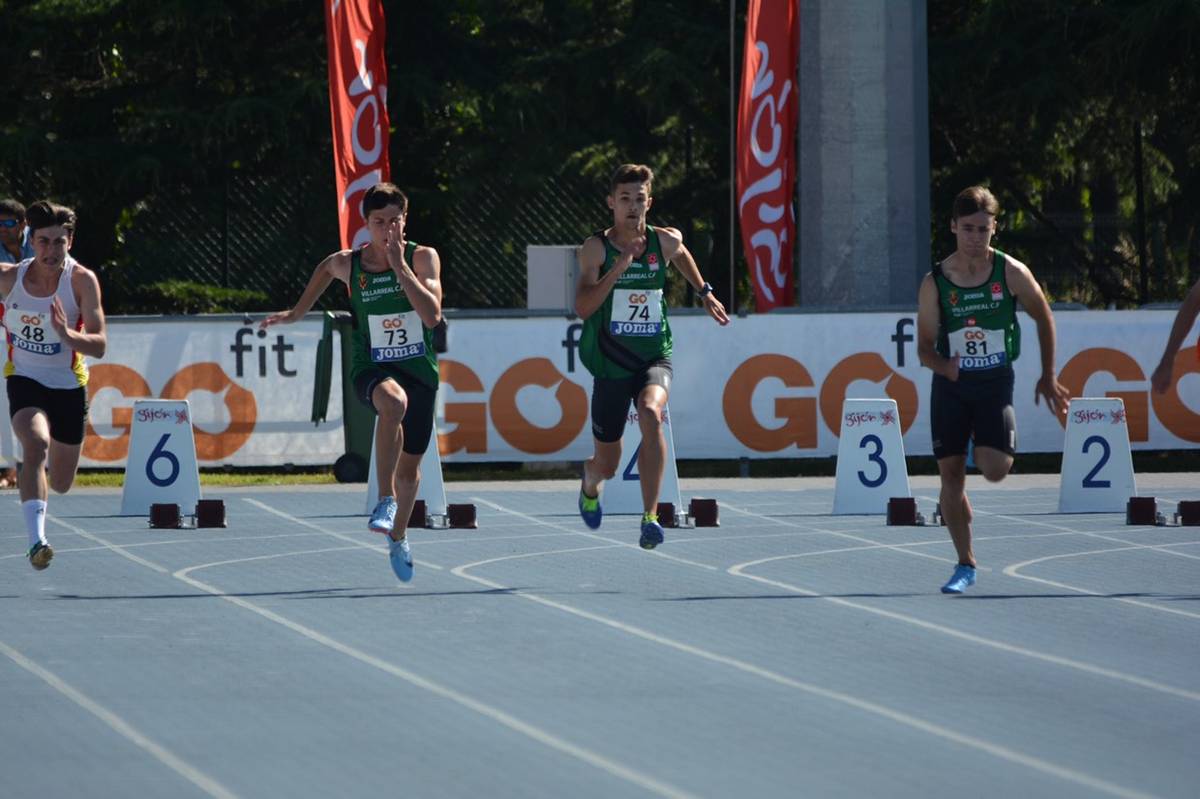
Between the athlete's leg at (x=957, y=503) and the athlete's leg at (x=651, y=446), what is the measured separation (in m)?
1.50

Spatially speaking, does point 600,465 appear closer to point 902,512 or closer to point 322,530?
point 322,530

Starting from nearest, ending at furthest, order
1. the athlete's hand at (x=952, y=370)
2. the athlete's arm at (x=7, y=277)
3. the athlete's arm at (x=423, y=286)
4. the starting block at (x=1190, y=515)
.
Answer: the athlete's hand at (x=952, y=370)
the athlete's arm at (x=423, y=286)
the athlete's arm at (x=7, y=277)
the starting block at (x=1190, y=515)

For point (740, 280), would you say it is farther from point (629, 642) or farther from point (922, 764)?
point (922, 764)

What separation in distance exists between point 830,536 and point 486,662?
231 inches

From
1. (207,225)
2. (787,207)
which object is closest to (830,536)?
(787,207)

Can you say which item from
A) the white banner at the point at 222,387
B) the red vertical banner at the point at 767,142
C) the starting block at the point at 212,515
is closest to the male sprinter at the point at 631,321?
the starting block at the point at 212,515

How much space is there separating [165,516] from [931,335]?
6.54m

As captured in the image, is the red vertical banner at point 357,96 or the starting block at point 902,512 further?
the red vertical banner at point 357,96

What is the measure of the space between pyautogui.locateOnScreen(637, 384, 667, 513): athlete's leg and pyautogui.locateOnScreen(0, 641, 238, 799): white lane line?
3.57m

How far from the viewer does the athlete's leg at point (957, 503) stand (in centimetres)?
1002

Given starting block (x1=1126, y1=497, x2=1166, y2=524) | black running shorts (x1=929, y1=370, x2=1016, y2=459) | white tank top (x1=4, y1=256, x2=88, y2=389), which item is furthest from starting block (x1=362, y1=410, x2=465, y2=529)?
black running shorts (x1=929, y1=370, x2=1016, y2=459)

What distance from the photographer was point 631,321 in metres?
10.8

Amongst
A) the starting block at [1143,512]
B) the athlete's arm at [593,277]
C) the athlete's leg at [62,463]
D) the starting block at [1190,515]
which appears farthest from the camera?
the starting block at [1190,515]

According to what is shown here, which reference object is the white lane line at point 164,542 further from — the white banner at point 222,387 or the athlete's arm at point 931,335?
the athlete's arm at point 931,335
